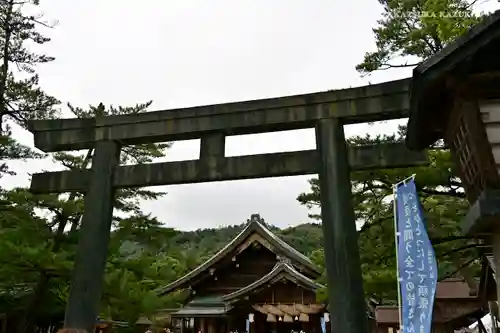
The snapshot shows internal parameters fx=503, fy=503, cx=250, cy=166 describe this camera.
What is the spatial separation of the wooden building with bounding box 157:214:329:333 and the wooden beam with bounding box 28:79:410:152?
38.5 feet

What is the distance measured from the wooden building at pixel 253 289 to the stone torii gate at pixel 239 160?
11.7 meters

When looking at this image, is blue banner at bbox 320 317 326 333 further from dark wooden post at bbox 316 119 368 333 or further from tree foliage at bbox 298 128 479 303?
dark wooden post at bbox 316 119 368 333

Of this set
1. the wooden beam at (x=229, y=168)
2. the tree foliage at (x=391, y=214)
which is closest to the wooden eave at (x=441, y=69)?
the wooden beam at (x=229, y=168)

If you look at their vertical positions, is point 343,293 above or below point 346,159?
below

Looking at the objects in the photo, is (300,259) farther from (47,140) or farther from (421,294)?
(421,294)

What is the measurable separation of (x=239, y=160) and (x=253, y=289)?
12.2 m

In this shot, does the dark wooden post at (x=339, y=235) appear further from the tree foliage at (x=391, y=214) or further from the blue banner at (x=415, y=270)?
the tree foliage at (x=391, y=214)

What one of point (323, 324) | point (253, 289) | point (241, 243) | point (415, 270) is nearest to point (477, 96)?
point (415, 270)

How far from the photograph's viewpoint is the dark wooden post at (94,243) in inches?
280

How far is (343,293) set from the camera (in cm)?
630

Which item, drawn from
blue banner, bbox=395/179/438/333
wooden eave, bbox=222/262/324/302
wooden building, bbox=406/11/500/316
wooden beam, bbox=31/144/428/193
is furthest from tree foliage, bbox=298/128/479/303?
wooden eave, bbox=222/262/324/302

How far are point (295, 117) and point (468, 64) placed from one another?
319 centimetres

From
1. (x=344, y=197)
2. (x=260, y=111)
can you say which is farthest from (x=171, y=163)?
(x=344, y=197)

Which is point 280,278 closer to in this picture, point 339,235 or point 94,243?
point 94,243
